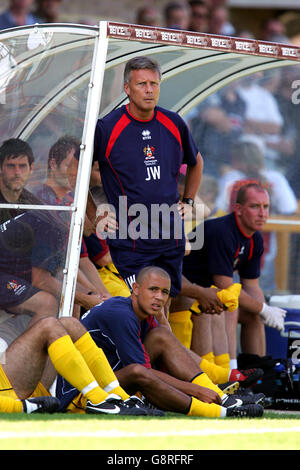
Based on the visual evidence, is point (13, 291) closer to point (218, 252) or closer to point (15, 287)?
point (15, 287)

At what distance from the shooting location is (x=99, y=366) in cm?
610

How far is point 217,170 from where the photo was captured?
10.1m

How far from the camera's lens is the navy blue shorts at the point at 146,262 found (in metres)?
6.87

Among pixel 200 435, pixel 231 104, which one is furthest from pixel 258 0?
pixel 200 435

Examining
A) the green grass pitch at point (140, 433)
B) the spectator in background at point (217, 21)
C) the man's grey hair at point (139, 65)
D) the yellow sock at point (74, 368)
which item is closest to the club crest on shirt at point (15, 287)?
the yellow sock at point (74, 368)

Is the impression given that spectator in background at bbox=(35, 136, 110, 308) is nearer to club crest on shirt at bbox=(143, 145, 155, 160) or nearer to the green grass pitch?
club crest on shirt at bbox=(143, 145, 155, 160)

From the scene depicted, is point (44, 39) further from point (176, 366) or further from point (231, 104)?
point (231, 104)

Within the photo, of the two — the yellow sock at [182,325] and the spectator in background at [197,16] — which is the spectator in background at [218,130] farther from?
the yellow sock at [182,325]

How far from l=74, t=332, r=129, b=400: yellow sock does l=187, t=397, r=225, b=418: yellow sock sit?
1.51 feet

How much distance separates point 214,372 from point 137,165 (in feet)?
6.06

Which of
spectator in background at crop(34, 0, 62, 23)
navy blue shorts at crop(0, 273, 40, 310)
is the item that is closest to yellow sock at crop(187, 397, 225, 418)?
navy blue shorts at crop(0, 273, 40, 310)

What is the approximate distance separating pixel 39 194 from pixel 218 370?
6.82ft

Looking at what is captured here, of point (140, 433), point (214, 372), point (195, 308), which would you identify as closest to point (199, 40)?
point (195, 308)
